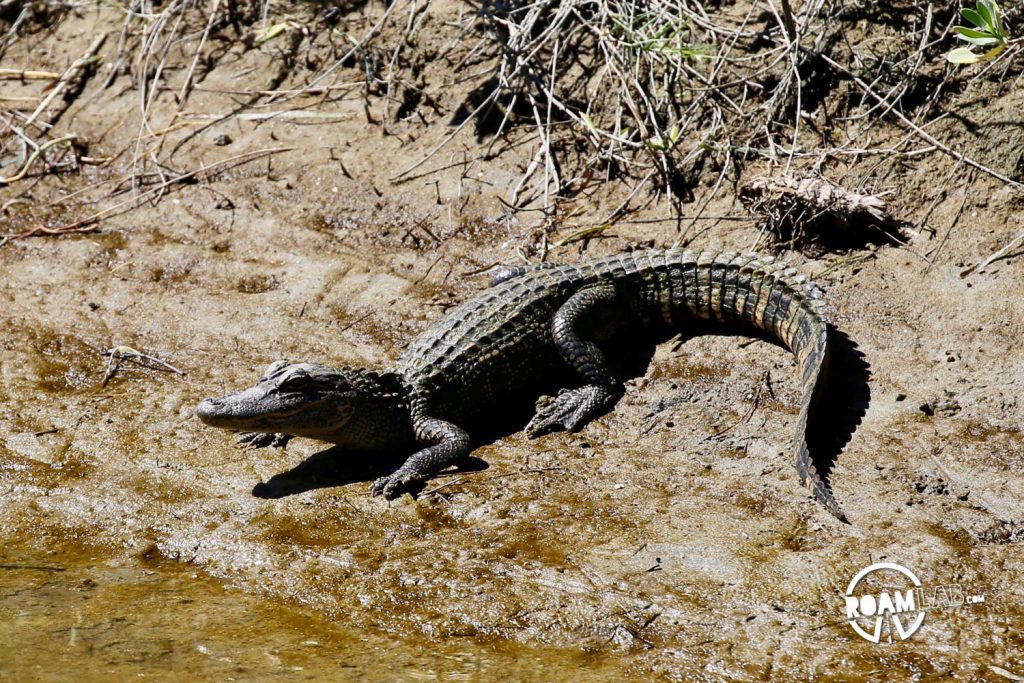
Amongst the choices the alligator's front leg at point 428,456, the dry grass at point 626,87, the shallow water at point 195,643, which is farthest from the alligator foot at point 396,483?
the dry grass at point 626,87

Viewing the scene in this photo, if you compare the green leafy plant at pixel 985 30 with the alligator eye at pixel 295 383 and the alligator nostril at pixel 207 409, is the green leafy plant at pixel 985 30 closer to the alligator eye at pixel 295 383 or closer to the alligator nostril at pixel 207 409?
the alligator eye at pixel 295 383

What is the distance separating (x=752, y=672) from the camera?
137 inches

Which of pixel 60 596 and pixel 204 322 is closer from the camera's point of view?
pixel 60 596

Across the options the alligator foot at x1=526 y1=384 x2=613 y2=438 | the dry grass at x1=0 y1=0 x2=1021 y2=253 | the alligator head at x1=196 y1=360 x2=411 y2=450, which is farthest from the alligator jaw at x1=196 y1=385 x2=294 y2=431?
the dry grass at x1=0 y1=0 x2=1021 y2=253

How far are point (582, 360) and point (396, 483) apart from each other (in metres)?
1.23

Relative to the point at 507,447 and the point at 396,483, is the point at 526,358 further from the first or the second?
the point at 396,483

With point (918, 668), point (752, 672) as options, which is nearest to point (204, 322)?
point (752, 672)

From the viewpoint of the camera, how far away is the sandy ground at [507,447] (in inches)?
150

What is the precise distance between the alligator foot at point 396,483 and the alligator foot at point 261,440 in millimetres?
710

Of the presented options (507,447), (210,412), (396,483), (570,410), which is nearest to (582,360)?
(570,410)

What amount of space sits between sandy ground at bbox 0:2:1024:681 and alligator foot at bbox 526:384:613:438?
9 cm

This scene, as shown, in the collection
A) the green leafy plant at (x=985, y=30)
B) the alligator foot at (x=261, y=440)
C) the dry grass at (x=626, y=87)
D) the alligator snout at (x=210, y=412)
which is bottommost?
the alligator foot at (x=261, y=440)

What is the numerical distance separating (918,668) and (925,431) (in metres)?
1.47

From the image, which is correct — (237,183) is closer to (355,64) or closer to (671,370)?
(355,64)
